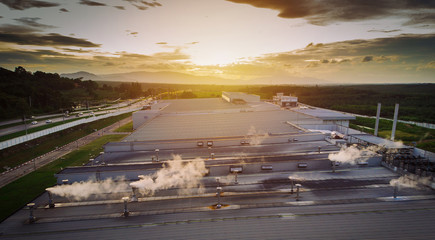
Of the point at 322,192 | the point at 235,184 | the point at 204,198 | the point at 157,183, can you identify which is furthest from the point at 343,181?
the point at 157,183

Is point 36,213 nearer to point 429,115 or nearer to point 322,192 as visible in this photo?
point 322,192

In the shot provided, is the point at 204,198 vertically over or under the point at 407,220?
under

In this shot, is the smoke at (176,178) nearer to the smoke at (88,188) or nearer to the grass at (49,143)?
the smoke at (88,188)

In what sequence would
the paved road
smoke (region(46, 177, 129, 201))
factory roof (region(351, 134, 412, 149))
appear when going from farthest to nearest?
factory roof (region(351, 134, 412, 149))
the paved road
smoke (region(46, 177, 129, 201))

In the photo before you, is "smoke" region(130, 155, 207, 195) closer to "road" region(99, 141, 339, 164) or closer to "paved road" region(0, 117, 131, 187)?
"road" region(99, 141, 339, 164)

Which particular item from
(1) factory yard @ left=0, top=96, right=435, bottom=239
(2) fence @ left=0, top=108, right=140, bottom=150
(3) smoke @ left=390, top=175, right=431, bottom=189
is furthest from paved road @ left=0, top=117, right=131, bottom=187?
(3) smoke @ left=390, top=175, right=431, bottom=189
